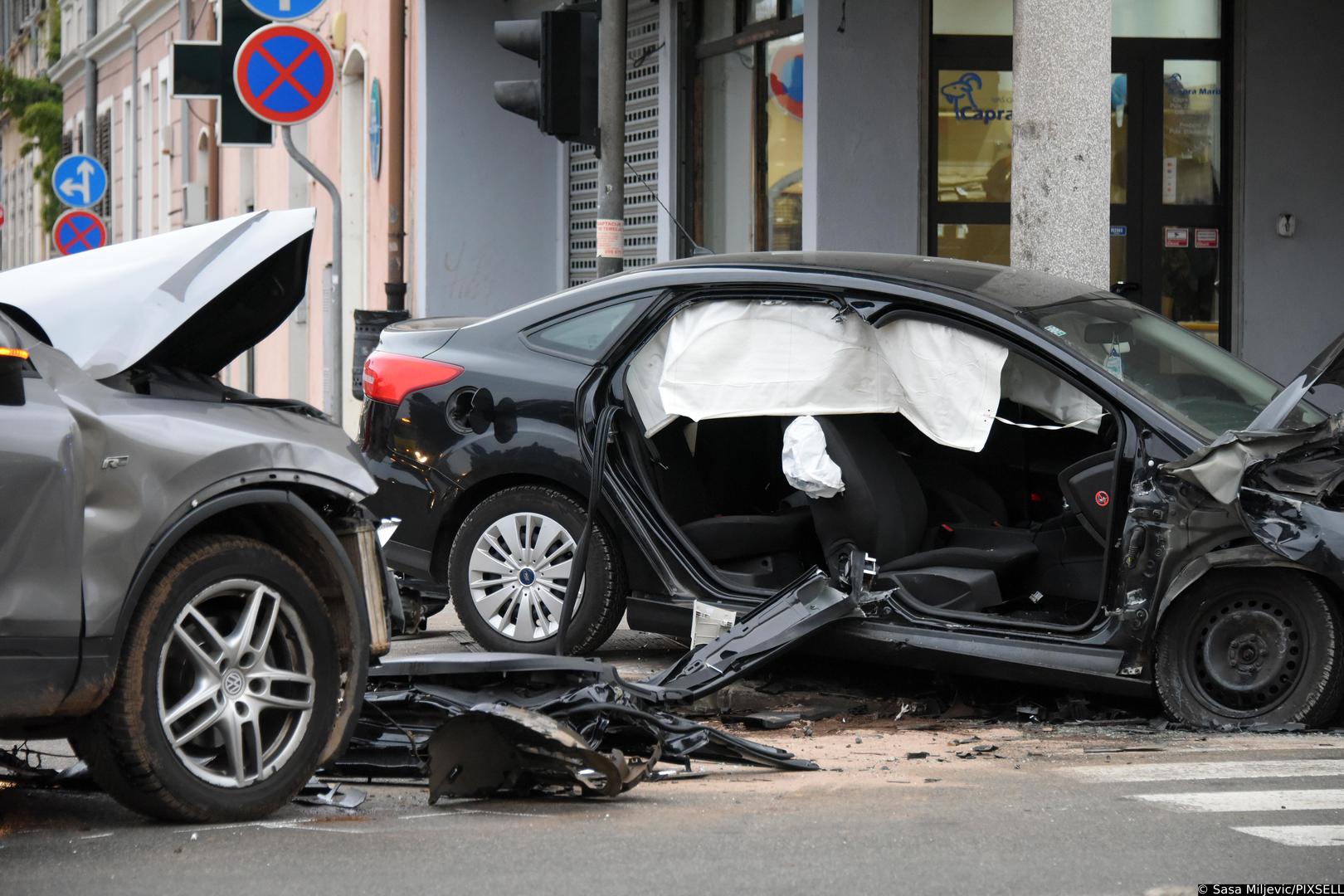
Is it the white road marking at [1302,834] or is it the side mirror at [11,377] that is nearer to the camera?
the side mirror at [11,377]

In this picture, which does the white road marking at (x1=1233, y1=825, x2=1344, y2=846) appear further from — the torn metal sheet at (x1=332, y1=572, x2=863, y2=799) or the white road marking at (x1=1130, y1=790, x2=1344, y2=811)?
the torn metal sheet at (x1=332, y1=572, x2=863, y2=799)

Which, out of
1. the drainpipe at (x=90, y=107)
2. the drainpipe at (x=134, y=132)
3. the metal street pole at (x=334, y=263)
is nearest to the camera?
the metal street pole at (x=334, y=263)

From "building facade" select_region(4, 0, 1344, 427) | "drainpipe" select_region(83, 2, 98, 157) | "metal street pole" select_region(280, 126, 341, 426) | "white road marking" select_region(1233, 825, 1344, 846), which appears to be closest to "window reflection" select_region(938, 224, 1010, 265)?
"building facade" select_region(4, 0, 1344, 427)

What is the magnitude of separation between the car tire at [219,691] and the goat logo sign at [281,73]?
7781 millimetres

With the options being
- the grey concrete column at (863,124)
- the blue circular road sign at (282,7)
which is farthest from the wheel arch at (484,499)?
the blue circular road sign at (282,7)

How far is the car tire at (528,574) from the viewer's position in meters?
7.45

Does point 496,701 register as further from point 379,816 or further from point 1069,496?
point 1069,496

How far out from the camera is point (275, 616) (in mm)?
4859

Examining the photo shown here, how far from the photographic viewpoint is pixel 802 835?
4758mm

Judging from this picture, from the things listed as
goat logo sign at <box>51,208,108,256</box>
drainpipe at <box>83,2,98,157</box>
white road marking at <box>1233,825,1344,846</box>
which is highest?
drainpipe at <box>83,2,98,157</box>

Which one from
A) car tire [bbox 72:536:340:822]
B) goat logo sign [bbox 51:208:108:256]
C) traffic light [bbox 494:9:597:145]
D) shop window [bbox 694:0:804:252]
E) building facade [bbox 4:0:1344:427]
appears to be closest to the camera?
car tire [bbox 72:536:340:822]

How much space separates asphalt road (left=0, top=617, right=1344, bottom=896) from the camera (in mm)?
4277

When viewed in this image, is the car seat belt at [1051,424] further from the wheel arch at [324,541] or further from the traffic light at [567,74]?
the traffic light at [567,74]

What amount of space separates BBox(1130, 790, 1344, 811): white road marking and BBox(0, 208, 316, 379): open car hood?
272 centimetres
